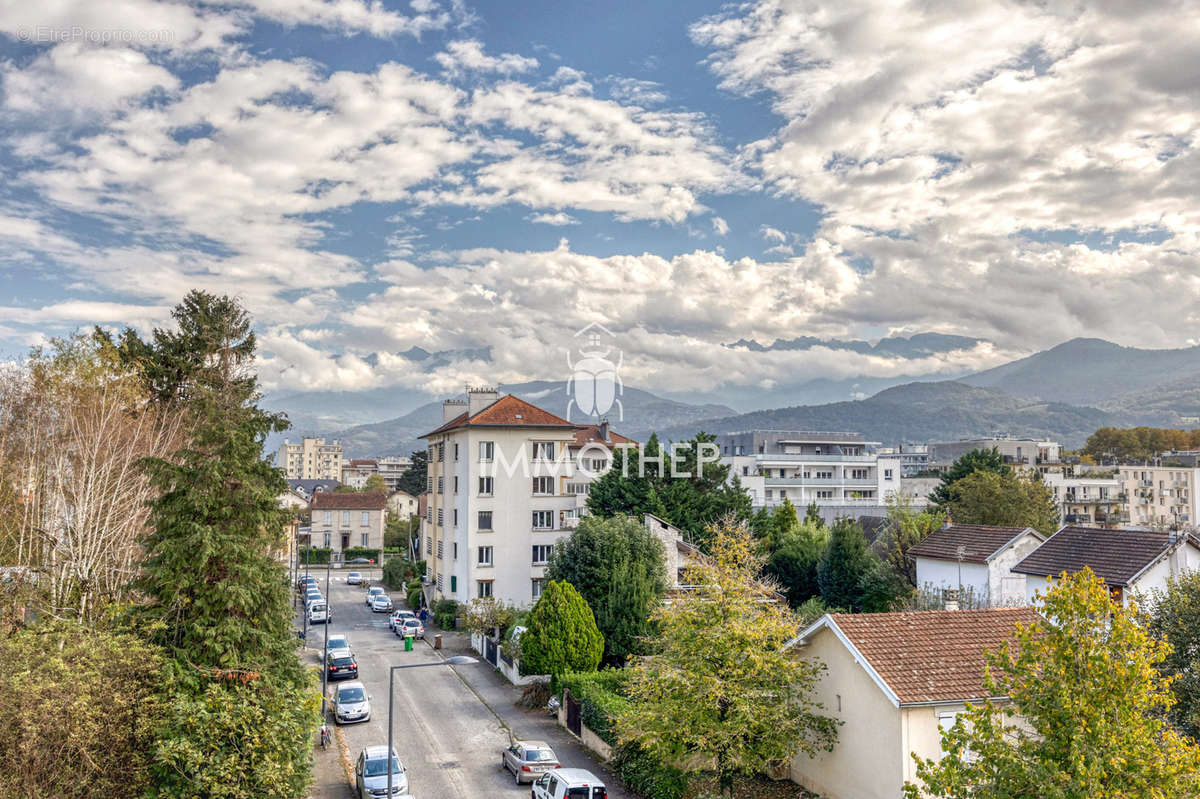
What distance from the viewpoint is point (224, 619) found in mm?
23344

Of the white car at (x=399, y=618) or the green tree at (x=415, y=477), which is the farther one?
the green tree at (x=415, y=477)

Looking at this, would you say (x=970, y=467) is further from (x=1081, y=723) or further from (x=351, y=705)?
(x=1081, y=723)

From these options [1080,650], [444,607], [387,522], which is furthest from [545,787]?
[387,522]

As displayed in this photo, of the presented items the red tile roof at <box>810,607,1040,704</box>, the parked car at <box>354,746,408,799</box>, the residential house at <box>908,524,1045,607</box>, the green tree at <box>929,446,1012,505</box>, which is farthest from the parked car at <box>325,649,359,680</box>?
the green tree at <box>929,446,1012,505</box>

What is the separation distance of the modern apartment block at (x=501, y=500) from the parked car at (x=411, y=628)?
461 cm

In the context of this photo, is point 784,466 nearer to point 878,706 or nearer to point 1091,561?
point 1091,561

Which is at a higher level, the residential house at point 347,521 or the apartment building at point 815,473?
the apartment building at point 815,473

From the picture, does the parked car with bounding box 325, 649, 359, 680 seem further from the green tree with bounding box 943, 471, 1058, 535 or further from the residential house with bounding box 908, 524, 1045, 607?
the green tree with bounding box 943, 471, 1058, 535

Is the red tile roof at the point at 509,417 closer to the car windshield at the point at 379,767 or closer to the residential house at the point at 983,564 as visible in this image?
the residential house at the point at 983,564

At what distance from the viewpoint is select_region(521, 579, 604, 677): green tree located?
131 feet

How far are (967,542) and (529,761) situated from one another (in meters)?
27.7

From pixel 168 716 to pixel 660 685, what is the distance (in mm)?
13471

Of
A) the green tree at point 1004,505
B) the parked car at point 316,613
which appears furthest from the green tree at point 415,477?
the green tree at point 1004,505

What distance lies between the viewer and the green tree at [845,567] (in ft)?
164
